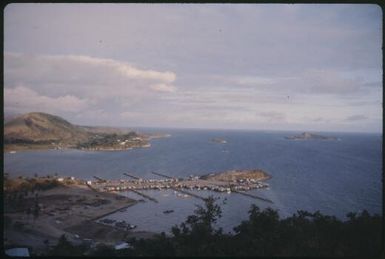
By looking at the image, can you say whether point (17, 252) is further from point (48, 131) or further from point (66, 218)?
point (48, 131)

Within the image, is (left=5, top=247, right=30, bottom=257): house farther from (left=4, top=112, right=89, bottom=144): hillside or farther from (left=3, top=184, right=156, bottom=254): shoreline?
(left=4, top=112, right=89, bottom=144): hillside

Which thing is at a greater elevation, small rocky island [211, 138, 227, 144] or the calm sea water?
small rocky island [211, 138, 227, 144]

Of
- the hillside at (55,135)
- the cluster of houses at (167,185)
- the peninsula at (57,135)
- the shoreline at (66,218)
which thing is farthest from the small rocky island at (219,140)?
the shoreline at (66,218)

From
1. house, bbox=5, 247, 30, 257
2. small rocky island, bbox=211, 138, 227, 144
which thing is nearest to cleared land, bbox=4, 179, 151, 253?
house, bbox=5, 247, 30, 257

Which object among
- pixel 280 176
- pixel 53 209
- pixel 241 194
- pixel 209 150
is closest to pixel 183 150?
pixel 209 150

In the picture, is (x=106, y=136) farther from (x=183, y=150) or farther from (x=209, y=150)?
(x=209, y=150)

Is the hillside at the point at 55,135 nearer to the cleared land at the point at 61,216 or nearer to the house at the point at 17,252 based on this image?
the cleared land at the point at 61,216
